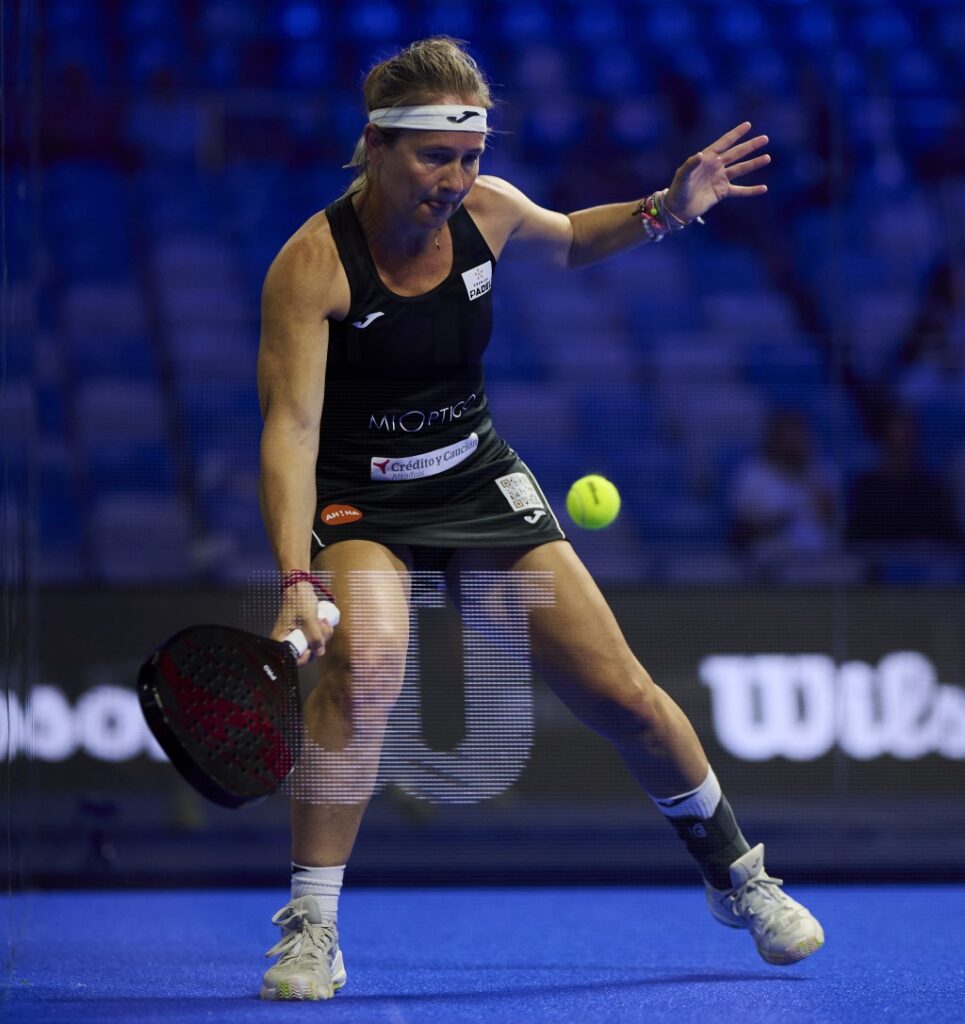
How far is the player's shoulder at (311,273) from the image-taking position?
302 centimetres

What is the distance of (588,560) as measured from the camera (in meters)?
5.04

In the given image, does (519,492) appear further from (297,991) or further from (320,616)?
(297,991)

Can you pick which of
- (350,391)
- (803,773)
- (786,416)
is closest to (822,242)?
(786,416)

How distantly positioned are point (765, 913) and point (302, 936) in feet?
3.01

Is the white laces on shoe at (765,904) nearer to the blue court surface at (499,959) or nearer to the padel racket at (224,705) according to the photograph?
the blue court surface at (499,959)

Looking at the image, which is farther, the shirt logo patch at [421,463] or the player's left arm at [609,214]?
the player's left arm at [609,214]

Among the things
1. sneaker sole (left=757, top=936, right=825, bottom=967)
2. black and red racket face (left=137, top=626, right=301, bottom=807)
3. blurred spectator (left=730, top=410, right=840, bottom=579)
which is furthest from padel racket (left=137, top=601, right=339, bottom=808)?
blurred spectator (left=730, top=410, right=840, bottom=579)

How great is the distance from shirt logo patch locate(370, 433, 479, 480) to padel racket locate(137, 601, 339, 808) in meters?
0.61

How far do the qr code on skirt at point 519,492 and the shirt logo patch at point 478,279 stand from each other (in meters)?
0.37

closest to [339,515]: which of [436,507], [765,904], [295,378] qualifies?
[436,507]

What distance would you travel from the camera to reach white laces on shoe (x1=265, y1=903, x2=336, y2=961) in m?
3.03

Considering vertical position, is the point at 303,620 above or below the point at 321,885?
above

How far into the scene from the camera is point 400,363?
317 centimetres

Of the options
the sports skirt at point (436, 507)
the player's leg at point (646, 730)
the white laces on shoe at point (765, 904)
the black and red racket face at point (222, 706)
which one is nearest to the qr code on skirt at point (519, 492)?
the sports skirt at point (436, 507)
